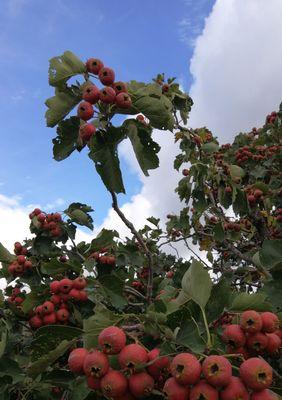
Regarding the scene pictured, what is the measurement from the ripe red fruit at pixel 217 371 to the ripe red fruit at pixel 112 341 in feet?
1.05

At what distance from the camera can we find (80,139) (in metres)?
2.55

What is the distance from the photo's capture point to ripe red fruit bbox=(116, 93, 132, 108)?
7.89 feet

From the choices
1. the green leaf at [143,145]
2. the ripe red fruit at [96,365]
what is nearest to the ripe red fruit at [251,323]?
the ripe red fruit at [96,365]

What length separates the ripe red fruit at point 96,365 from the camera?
1.53m

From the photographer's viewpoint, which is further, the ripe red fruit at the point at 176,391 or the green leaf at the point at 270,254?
the green leaf at the point at 270,254

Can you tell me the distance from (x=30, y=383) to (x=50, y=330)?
1128mm

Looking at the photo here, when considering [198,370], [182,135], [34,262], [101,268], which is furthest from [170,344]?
[182,135]

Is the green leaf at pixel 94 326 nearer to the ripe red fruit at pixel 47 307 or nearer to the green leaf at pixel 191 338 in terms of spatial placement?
the green leaf at pixel 191 338

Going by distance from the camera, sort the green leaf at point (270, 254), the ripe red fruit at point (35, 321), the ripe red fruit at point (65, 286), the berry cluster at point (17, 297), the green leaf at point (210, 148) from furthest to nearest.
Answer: the green leaf at point (210, 148) → the berry cluster at point (17, 297) → the ripe red fruit at point (35, 321) → the ripe red fruit at point (65, 286) → the green leaf at point (270, 254)

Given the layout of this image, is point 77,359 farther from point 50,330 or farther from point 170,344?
point 170,344

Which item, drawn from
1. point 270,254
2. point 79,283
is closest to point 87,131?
point 79,283

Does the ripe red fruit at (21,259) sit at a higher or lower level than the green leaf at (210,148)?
lower

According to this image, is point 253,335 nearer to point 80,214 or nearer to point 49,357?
point 49,357

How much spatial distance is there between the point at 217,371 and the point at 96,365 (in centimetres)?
43
